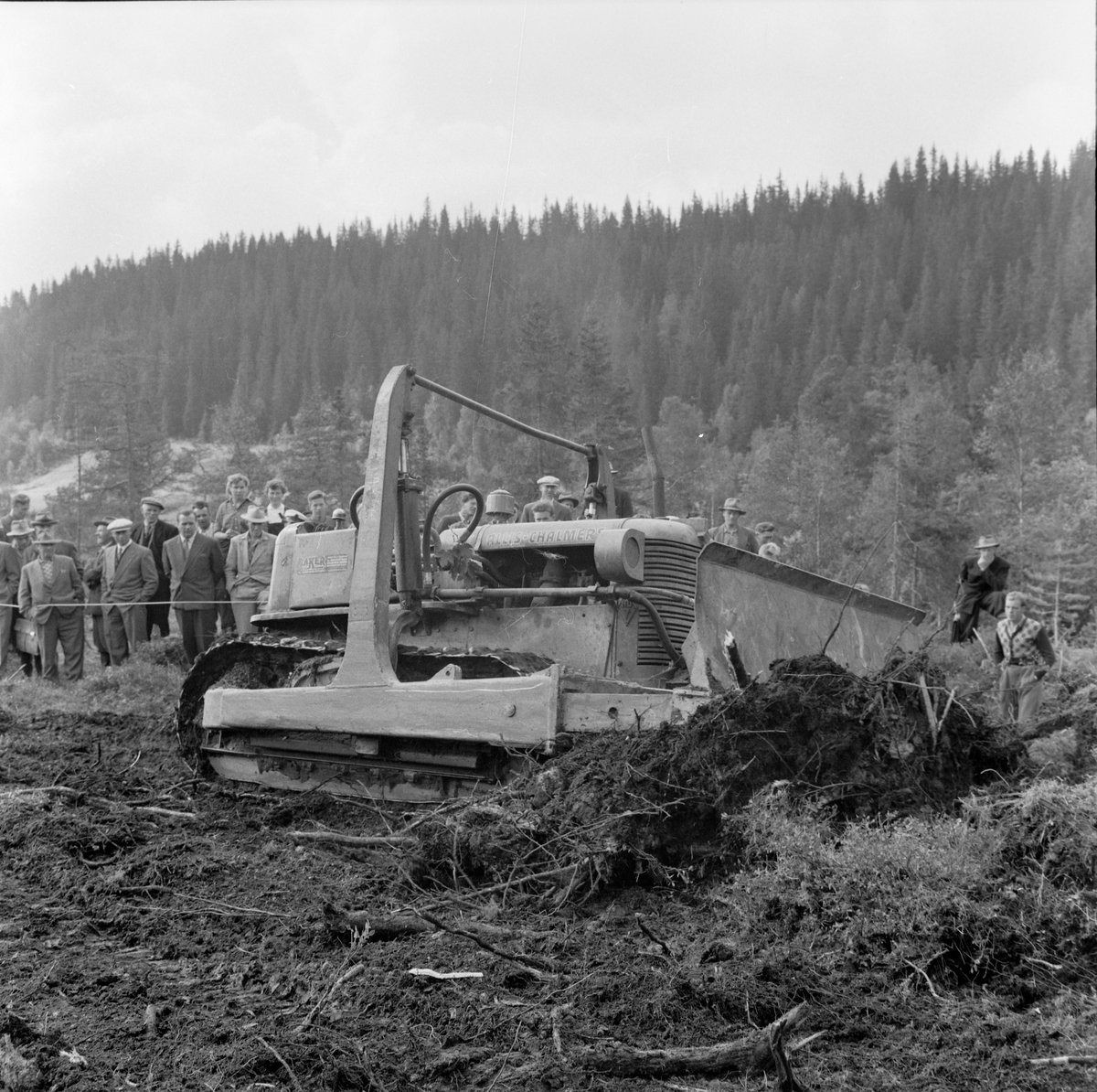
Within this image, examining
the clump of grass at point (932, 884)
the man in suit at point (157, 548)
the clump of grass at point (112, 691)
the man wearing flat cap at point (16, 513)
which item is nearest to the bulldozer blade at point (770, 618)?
the clump of grass at point (932, 884)

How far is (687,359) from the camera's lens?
7188 centimetres

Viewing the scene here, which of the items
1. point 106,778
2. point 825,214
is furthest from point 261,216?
point 106,778

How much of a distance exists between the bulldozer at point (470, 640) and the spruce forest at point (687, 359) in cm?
1413

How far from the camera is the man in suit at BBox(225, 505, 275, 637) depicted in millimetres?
12109

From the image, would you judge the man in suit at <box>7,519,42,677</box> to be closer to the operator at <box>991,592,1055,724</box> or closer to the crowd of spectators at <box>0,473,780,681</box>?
the crowd of spectators at <box>0,473,780,681</box>

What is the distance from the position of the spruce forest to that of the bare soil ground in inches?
628

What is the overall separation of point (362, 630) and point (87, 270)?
84.9 m

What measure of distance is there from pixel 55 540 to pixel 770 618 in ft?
30.9

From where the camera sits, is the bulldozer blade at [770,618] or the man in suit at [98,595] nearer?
the bulldozer blade at [770,618]

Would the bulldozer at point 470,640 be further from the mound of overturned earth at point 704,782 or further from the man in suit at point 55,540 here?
the man in suit at point 55,540

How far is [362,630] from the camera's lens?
21.4 feet

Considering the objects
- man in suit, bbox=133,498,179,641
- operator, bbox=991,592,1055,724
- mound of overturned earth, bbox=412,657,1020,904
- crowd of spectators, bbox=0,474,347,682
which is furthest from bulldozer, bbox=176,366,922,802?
man in suit, bbox=133,498,179,641

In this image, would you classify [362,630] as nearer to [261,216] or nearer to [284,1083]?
[284,1083]

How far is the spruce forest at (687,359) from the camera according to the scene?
3472cm
